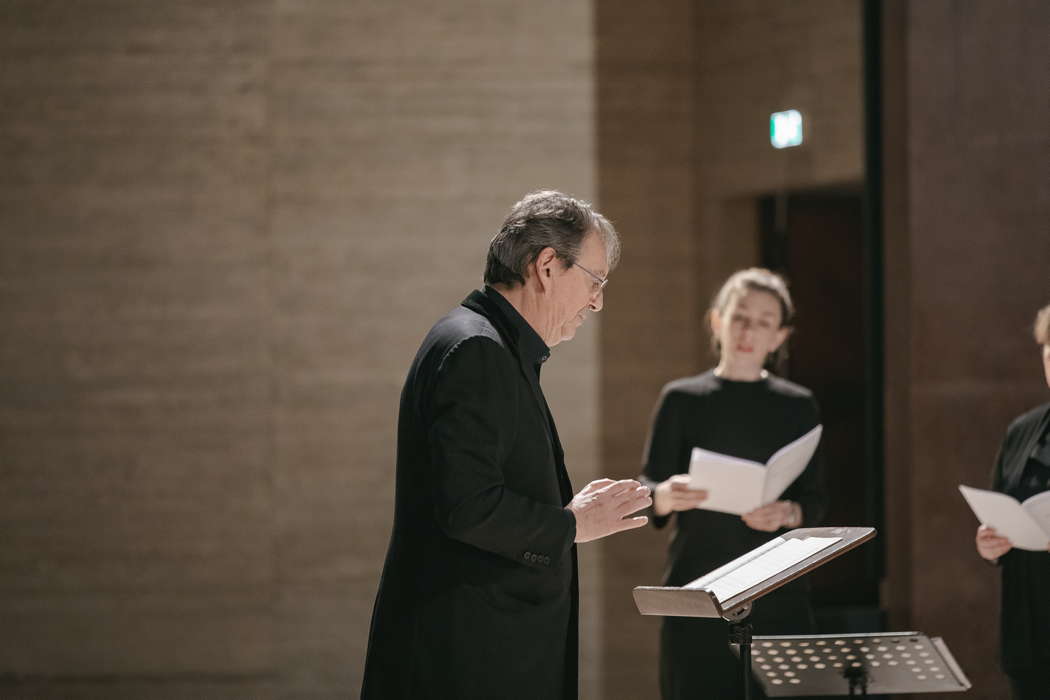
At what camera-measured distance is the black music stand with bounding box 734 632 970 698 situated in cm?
258

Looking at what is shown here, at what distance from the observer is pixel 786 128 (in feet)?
18.0

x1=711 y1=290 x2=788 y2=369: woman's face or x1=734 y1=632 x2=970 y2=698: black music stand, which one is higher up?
x1=711 y1=290 x2=788 y2=369: woman's face

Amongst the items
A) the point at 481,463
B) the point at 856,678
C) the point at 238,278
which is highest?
the point at 238,278

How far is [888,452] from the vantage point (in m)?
4.77

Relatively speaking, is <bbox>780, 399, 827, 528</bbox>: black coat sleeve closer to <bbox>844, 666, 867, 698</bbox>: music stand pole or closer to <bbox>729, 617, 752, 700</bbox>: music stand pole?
<bbox>844, 666, 867, 698</bbox>: music stand pole

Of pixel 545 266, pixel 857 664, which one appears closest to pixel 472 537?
pixel 545 266

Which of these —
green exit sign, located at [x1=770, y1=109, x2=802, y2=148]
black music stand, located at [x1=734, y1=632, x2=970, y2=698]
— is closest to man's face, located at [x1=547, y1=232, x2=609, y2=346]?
black music stand, located at [x1=734, y1=632, x2=970, y2=698]

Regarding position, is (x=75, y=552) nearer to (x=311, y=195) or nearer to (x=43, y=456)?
(x=43, y=456)

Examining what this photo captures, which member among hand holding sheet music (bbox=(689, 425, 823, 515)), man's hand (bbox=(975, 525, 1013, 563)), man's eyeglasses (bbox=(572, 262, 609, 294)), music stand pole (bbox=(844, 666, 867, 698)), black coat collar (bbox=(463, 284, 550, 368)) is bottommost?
music stand pole (bbox=(844, 666, 867, 698))

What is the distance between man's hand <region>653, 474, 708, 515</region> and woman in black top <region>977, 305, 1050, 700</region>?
2.51 ft

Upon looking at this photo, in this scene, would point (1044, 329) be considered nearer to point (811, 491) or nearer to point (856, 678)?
point (811, 491)

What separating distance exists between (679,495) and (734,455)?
1.05 ft

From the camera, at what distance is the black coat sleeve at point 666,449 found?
11.7 feet

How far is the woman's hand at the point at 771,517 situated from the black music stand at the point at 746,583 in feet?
3.23
